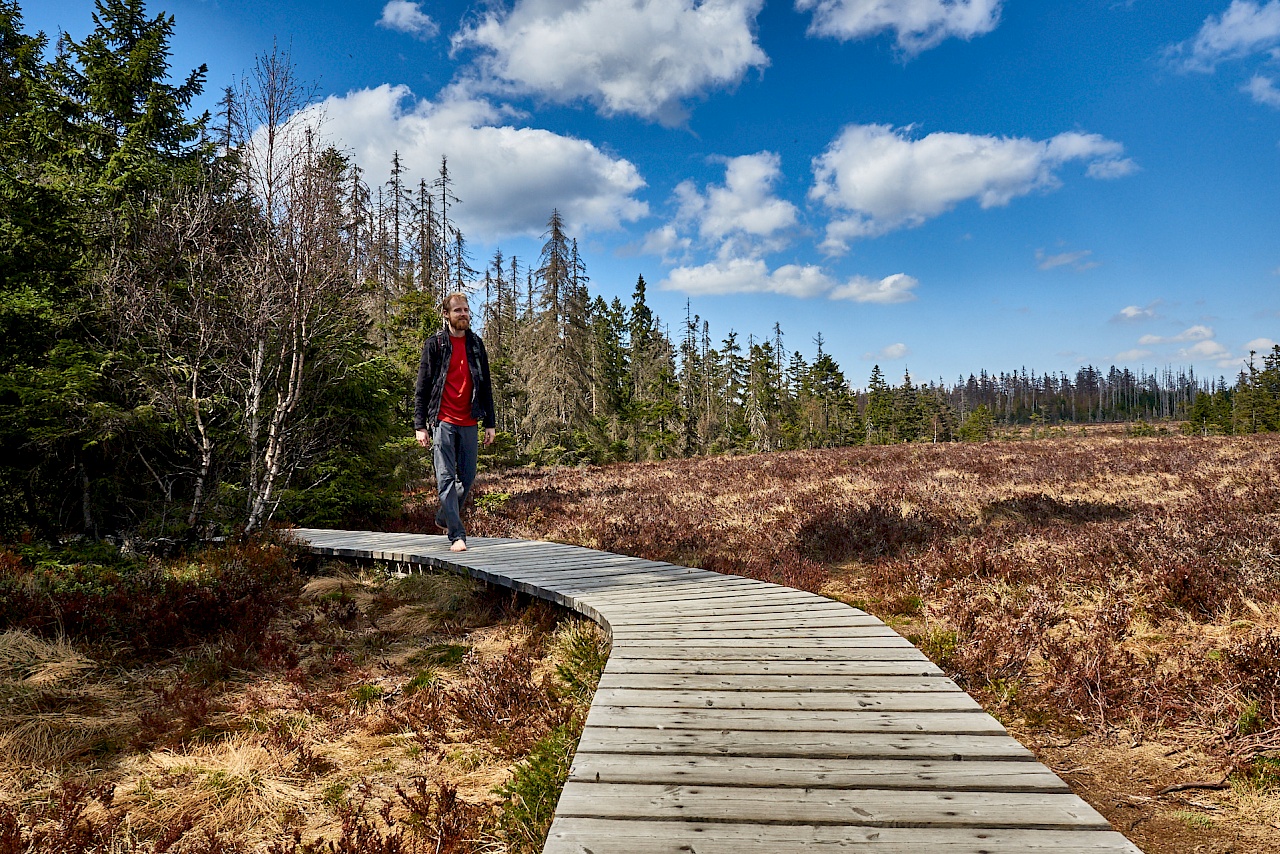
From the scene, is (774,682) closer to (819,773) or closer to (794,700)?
(794,700)

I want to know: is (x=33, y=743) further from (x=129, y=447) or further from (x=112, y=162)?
(x=112, y=162)

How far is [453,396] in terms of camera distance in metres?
6.95

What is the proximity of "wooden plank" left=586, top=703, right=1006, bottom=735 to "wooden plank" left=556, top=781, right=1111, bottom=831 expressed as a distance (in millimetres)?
522

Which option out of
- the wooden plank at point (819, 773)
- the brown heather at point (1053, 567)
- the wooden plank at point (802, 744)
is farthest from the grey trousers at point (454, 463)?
the wooden plank at point (819, 773)

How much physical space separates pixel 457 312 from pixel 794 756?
5.57 meters

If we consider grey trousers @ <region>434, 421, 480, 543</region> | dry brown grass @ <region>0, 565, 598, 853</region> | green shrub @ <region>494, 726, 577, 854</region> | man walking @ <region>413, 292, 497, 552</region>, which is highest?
man walking @ <region>413, 292, 497, 552</region>

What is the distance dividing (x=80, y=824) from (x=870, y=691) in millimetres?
4068

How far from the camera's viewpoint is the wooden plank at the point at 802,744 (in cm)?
266

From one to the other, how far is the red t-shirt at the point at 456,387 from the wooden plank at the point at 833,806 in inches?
203

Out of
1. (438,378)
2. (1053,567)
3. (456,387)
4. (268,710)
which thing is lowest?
(268,710)

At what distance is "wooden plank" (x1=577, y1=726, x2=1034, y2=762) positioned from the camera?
2.66 metres

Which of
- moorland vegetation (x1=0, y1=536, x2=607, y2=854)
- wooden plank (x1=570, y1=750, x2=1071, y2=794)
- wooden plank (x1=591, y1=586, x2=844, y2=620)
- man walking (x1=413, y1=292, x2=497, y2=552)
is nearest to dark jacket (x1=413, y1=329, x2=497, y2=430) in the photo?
man walking (x1=413, y1=292, x2=497, y2=552)

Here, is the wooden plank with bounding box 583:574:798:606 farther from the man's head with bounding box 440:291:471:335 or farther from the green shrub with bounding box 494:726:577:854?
the man's head with bounding box 440:291:471:335

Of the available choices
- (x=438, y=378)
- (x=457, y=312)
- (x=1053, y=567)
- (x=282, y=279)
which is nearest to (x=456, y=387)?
(x=438, y=378)
